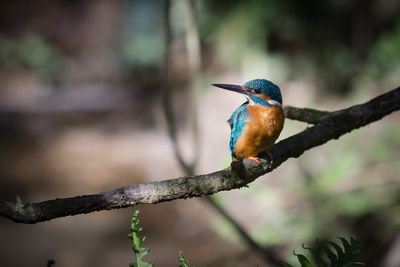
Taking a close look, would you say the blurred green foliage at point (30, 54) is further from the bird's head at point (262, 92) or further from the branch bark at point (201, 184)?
the branch bark at point (201, 184)

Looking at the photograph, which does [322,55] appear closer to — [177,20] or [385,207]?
[177,20]

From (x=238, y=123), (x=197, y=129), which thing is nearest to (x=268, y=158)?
(x=238, y=123)

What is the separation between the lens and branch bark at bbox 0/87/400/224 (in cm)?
167

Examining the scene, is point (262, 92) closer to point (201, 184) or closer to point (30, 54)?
point (201, 184)

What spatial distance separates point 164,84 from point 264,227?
6.86 feet

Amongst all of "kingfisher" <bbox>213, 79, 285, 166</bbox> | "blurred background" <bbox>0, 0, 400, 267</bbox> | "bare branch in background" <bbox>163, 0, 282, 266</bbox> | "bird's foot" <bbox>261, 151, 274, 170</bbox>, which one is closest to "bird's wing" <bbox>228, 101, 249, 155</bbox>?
"kingfisher" <bbox>213, 79, 285, 166</bbox>

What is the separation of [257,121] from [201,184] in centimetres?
67

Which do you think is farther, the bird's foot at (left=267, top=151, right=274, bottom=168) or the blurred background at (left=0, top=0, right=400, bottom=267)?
the blurred background at (left=0, top=0, right=400, bottom=267)

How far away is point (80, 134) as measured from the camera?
9.56 metres

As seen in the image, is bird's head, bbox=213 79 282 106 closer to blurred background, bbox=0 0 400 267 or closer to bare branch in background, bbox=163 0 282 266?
bare branch in background, bbox=163 0 282 266

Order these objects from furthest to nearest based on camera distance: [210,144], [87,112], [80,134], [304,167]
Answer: [87,112]
[80,134]
[210,144]
[304,167]

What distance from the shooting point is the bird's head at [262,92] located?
253 centimetres

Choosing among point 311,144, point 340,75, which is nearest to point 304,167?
point 340,75

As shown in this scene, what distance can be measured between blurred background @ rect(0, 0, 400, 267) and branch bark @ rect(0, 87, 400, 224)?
2.03 m
